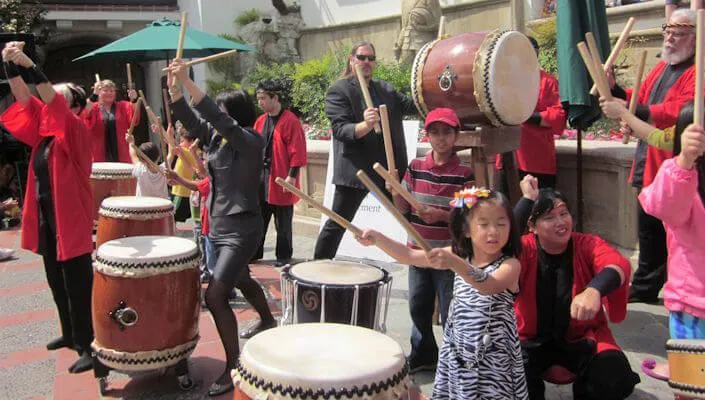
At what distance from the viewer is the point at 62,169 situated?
3.67 m

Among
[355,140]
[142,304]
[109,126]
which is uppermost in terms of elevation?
[109,126]

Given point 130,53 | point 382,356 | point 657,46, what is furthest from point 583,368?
point 657,46

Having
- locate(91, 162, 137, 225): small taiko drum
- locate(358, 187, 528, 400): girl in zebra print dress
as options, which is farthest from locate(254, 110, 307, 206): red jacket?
locate(358, 187, 528, 400): girl in zebra print dress

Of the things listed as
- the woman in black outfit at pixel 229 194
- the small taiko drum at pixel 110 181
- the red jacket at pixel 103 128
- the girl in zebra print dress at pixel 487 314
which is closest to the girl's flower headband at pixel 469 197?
the girl in zebra print dress at pixel 487 314

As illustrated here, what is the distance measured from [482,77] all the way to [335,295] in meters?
1.38

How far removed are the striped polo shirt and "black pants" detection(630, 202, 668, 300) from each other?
1483mm

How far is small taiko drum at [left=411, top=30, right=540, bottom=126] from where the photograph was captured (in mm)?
3410

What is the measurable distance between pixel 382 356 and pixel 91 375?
2.31m

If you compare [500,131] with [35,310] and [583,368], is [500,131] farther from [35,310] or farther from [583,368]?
[35,310]

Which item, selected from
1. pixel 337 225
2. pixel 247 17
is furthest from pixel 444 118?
pixel 247 17

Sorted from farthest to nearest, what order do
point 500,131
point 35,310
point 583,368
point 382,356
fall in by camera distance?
point 35,310 < point 500,131 < point 583,368 < point 382,356

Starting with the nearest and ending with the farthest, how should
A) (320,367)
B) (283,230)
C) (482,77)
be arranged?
(320,367) → (482,77) → (283,230)

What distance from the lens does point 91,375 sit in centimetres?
368

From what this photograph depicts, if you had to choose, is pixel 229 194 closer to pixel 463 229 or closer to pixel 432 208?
pixel 432 208
